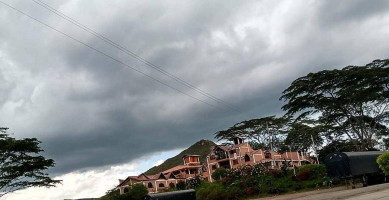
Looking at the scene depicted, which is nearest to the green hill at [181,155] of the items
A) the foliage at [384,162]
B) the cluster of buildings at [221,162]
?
the cluster of buildings at [221,162]

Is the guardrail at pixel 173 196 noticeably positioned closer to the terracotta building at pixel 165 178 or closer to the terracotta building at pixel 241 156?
the terracotta building at pixel 241 156

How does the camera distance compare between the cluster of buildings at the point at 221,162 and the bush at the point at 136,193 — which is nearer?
the bush at the point at 136,193

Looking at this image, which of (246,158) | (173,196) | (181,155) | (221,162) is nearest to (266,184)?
(173,196)

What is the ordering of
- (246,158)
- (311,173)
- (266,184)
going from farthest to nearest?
(246,158) < (266,184) < (311,173)

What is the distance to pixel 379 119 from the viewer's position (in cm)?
5119

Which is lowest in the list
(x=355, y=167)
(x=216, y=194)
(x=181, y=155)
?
(x=216, y=194)

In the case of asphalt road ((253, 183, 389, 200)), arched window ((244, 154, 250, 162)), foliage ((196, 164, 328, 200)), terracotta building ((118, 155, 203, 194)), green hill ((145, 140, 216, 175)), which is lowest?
asphalt road ((253, 183, 389, 200))

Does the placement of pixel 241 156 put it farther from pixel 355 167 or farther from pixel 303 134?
pixel 355 167

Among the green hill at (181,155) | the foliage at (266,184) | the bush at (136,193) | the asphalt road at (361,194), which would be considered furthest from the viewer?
the green hill at (181,155)

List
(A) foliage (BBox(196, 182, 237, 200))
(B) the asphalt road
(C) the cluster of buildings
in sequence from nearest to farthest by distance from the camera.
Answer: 1. (B) the asphalt road
2. (A) foliage (BBox(196, 182, 237, 200))
3. (C) the cluster of buildings

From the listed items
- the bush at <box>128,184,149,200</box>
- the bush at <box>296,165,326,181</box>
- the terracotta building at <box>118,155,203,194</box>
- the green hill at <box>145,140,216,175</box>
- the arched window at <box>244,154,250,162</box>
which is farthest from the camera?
the green hill at <box>145,140,216,175</box>

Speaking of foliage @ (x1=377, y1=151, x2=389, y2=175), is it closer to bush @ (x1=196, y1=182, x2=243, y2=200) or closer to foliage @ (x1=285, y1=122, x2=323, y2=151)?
bush @ (x1=196, y1=182, x2=243, y2=200)

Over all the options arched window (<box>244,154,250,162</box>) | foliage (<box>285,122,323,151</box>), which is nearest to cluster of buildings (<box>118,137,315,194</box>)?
arched window (<box>244,154,250,162</box>)

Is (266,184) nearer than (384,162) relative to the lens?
No
